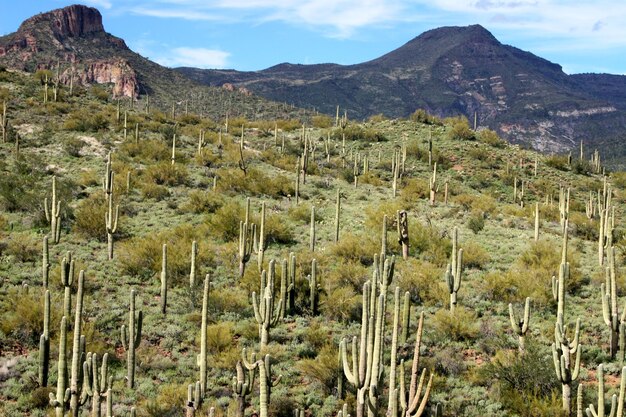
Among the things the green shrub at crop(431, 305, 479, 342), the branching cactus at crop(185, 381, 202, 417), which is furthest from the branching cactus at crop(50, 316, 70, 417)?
the green shrub at crop(431, 305, 479, 342)

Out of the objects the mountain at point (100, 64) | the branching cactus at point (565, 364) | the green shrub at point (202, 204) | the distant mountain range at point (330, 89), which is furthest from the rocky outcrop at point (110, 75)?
the branching cactus at point (565, 364)

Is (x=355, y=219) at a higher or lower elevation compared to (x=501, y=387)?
higher

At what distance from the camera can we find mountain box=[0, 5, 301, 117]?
72.1 m

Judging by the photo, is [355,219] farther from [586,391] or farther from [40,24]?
[40,24]

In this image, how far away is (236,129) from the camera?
45.1 m

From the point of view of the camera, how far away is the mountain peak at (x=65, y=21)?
340ft

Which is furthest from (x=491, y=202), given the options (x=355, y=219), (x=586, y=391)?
(x=586, y=391)

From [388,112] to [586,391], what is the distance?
513ft

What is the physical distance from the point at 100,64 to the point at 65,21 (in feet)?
90.4

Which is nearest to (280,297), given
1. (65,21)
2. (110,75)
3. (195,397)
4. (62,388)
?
(195,397)

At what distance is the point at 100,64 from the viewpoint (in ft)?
286

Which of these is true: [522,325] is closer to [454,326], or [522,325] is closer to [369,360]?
[454,326]

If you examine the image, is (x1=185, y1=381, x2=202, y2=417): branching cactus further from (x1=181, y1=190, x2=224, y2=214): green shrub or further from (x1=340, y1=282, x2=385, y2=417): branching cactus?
(x1=181, y1=190, x2=224, y2=214): green shrub

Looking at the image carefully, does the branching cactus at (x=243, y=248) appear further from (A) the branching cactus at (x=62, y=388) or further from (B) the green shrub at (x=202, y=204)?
(B) the green shrub at (x=202, y=204)
